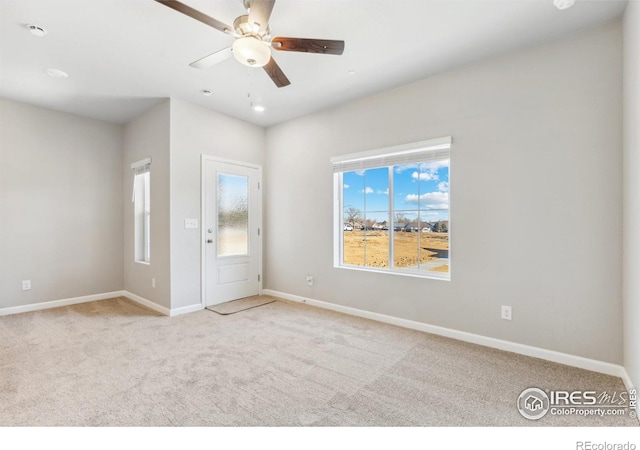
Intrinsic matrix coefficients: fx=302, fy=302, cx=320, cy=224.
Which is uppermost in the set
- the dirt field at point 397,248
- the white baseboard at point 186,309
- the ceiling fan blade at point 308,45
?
the ceiling fan blade at point 308,45

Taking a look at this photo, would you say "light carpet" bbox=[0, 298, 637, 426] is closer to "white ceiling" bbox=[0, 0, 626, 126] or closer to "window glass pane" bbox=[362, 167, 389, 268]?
"window glass pane" bbox=[362, 167, 389, 268]

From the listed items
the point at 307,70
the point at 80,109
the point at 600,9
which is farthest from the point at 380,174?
the point at 80,109

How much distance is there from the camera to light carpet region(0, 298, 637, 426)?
1.87 meters

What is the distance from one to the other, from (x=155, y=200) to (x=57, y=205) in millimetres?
1517

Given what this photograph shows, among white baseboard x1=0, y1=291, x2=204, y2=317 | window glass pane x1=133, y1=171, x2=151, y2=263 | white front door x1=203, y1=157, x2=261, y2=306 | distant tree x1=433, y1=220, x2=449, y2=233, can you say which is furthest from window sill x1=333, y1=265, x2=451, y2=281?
window glass pane x1=133, y1=171, x2=151, y2=263

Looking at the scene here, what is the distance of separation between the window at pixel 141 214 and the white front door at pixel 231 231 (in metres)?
1.12

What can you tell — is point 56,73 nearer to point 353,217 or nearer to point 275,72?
point 275,72

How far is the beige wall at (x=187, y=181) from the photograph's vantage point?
3.93 meters

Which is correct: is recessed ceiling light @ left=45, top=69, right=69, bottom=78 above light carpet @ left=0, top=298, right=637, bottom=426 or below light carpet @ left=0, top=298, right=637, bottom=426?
above

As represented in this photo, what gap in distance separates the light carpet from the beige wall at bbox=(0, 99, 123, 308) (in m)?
0.95

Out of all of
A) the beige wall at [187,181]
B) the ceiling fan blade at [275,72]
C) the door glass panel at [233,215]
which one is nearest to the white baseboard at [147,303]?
the beige wall at [187,181]

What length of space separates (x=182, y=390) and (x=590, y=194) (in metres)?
3.48

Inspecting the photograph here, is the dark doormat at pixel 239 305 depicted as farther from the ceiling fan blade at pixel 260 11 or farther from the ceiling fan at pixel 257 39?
the ceiling fan blade at pixel 260 11
